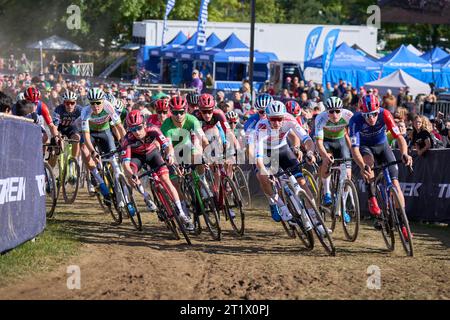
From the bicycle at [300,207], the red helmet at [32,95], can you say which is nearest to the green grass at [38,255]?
the red helmet at [32,95]

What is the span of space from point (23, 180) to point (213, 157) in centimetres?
365

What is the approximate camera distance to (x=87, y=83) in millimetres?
36875

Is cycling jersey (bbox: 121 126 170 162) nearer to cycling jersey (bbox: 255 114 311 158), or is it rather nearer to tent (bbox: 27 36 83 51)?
cycling jersey (bbox: 255 114 311 158)

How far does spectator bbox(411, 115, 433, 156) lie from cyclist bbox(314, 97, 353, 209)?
1.70 m

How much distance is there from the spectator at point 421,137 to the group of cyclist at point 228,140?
5.63 feet

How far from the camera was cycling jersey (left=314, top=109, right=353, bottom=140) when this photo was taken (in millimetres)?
13234

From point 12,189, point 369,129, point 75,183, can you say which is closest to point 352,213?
point 369,129

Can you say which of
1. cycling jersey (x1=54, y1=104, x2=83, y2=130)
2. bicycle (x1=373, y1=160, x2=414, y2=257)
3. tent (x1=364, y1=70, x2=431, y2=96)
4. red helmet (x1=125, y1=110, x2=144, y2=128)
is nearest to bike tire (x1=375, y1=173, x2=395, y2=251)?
bicycle (x1=373, y1=160, x2=414, y2=257)

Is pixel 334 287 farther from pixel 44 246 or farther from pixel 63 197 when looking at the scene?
pixel 63 197

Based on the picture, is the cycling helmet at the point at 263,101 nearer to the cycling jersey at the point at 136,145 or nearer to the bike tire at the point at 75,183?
the cycling jersey at the point at 136,145

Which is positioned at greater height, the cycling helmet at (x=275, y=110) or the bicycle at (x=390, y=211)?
the cycling helmet at (x=275, y=110)

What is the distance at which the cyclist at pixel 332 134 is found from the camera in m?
12.9
